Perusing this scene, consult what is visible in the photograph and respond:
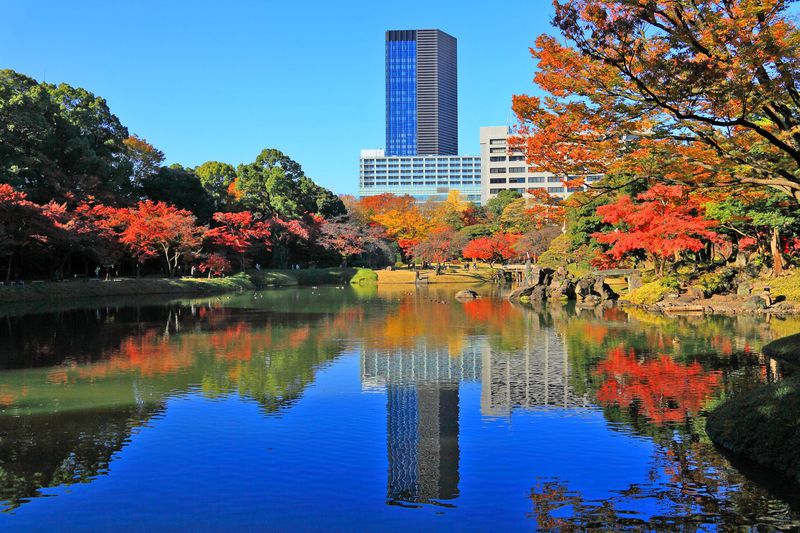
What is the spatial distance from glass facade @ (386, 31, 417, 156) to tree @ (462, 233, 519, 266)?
392 feet

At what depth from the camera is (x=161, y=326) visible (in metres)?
20.8

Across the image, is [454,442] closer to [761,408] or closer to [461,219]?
[761,408]

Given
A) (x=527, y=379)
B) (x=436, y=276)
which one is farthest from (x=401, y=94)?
(x=527, y=379)

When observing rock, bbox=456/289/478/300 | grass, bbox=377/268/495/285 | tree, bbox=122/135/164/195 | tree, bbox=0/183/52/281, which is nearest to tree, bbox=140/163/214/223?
tree, bbox=122/135/164/195

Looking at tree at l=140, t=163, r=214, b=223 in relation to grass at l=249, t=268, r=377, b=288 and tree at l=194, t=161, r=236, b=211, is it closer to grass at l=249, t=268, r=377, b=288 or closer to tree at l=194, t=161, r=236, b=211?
tree at l=194, t=161, r=236, b=211

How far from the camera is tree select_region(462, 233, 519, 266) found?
180 feet

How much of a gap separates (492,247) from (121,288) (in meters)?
30.6

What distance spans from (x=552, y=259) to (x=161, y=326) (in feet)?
84.0

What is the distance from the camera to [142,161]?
50125 millimetres

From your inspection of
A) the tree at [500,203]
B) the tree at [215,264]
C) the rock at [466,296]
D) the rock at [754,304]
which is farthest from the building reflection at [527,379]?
the tree at [500,203]

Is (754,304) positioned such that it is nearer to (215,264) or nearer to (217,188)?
(215,264)

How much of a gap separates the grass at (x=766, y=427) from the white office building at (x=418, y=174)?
144m

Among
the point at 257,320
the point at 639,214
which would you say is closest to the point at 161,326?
the point at 257,320

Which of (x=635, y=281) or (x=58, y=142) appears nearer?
(x=635, y=281)
